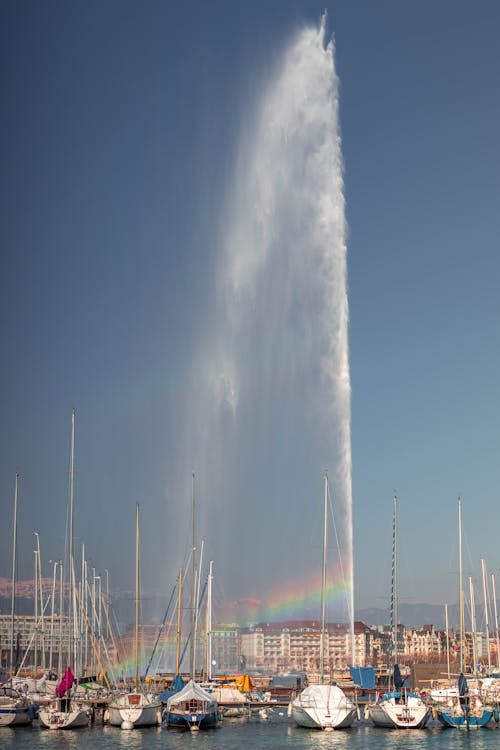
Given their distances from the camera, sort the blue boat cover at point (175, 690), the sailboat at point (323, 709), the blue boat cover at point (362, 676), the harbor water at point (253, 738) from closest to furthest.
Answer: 1. the harbor water at point (253, 738)
2. the sailboat at point (323, 709)
3. the blue boat cover at point (175, 690)
4. the blue boat cover at point (362, 676)

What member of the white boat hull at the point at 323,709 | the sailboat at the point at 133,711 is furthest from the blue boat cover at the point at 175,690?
the white boat hull at the point at 323,709

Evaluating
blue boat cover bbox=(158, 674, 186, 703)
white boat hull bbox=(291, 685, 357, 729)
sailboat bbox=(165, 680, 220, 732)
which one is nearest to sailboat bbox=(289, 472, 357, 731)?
white boat hull bbox=(291, 685, 357, 729)

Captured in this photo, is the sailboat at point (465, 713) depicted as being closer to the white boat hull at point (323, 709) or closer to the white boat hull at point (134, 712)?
the white boat hull at point (323, 709)

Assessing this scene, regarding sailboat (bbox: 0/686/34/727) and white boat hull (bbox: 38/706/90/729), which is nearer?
white boat hull (bbox: 38/706/90/729)

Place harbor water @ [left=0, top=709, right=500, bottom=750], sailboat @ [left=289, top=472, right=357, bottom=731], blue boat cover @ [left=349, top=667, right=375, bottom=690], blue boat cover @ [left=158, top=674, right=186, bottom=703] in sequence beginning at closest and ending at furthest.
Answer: harbor water @ [left=0, top=709, right=500, bottom=750]
sailboat @ [left=289, top=472, right=357, bottom=731]
blue boat cover @ [left=158, top=674, right=186, bottom=703]
blue boat cover @ [left=349, top=667, right=375, bottom=690]

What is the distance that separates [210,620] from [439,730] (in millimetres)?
21413

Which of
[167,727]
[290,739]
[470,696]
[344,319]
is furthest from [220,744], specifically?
[344,319]

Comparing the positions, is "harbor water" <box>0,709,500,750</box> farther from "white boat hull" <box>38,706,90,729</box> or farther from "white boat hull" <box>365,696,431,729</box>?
"white boat hull" <box>365,696,431,729</box>

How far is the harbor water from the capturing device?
3728cm

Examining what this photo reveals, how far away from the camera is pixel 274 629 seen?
198875mm

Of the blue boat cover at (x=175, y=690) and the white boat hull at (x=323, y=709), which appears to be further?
the blue boat cover at (x=175, y=690)

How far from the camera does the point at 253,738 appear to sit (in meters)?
40.3

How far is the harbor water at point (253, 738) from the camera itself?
37281mm

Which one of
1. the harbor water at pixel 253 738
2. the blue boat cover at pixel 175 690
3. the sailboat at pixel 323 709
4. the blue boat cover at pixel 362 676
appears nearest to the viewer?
the harbor water at pixel 253 738
